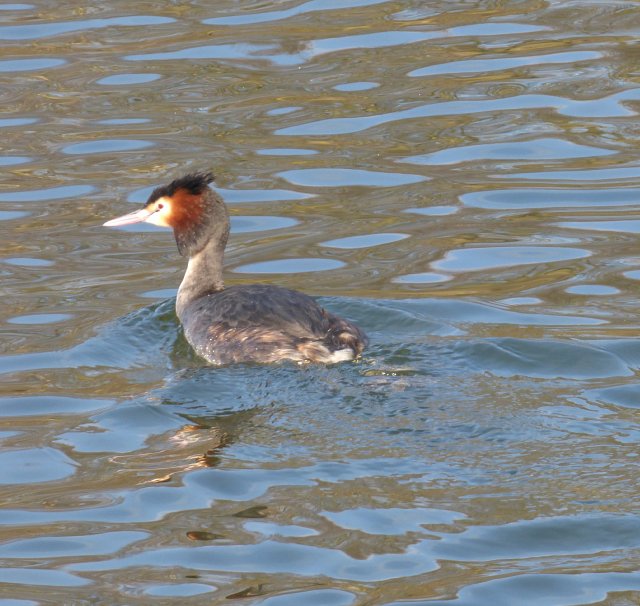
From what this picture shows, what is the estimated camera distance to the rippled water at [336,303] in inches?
241

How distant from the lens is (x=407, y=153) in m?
12.1

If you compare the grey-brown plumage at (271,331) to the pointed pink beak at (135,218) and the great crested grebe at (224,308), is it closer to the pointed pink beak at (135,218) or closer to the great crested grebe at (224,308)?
the great crested grebe at (224,308)

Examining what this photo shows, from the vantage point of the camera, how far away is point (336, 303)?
9.29 meters

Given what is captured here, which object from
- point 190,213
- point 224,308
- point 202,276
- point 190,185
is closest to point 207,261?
point 202,276

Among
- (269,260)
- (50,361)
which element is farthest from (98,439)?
(269,260)

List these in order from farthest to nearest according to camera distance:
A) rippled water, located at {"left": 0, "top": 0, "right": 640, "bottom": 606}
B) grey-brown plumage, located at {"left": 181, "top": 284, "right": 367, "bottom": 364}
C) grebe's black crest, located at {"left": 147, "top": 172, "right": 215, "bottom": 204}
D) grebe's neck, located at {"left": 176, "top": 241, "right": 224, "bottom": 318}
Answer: grebe's neck, located at {"left": 176, "top": 241, "right": 224, "bottom": 318} → grebe's black crest, located at {"left": 147, "top": 172, "right": 215, "bottom": 204} → grey-brown plumage, located at {"left": 181, "top": 284, "right": 367, "bottom": 364} → rippled water, located at {"left": 0, "top": 0, "right": 640, "bottom": 606}

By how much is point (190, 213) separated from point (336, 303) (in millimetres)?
1122

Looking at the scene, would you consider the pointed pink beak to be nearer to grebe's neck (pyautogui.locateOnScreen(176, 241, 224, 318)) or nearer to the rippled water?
grebe's neck (pyautogui.locateOnScreen(176, 241, 224, 318))

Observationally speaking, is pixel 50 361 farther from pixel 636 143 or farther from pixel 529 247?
pixel 636 143

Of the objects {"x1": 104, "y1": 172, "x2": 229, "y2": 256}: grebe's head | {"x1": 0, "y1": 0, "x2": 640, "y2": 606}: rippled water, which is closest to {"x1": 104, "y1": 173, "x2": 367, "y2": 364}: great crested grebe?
{"x1": 104, "y1": 172, "x2": 229, "y2": 256}: grebe's head

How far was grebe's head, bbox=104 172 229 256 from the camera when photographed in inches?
370

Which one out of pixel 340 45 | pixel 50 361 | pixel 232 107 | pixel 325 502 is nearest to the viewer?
pixel 325 502

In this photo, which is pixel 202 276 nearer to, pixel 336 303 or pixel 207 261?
pixel 207 261

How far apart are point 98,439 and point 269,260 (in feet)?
10.6
